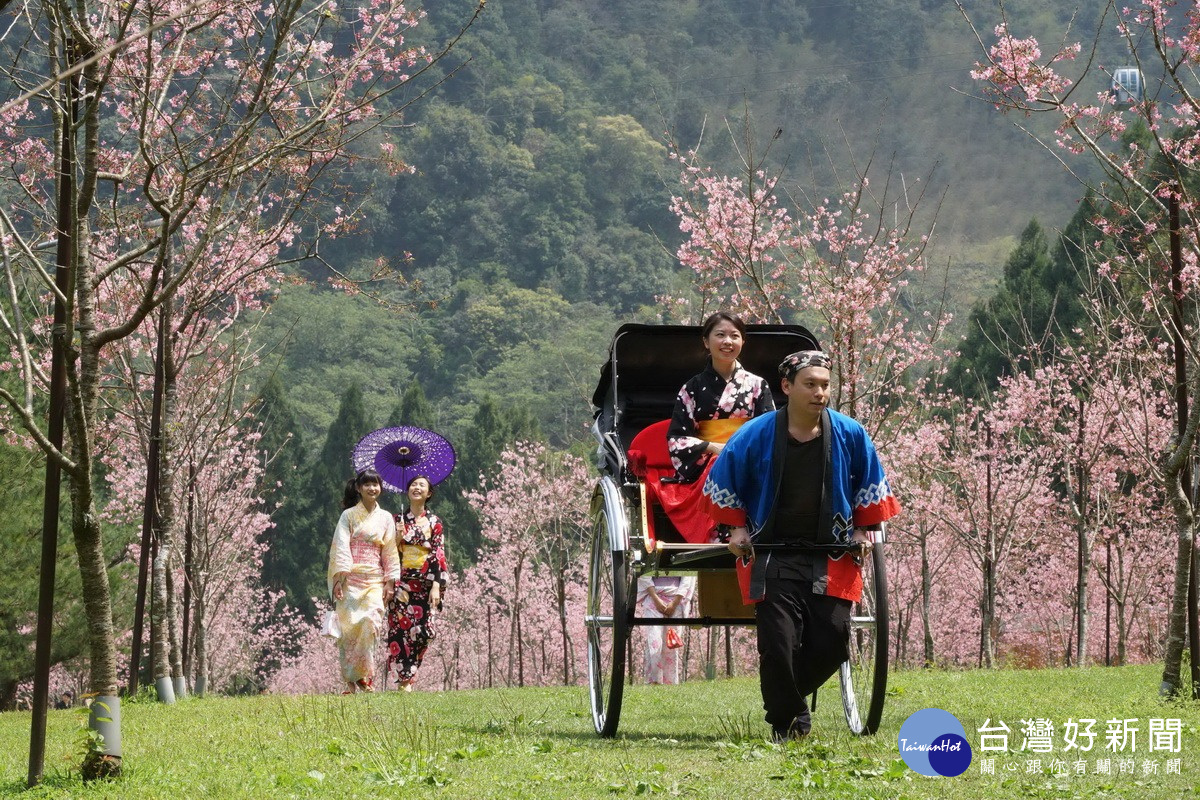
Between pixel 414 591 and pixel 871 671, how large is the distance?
222 inches

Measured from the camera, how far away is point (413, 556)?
1141 cm

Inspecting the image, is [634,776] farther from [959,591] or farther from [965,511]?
[959,591]

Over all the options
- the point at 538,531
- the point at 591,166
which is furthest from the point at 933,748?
the point at 591,166

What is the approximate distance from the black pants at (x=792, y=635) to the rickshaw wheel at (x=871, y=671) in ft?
0.49

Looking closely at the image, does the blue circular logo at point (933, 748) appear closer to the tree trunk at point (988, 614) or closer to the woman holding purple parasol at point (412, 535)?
the woman holding purple parasol at point (412, 535)

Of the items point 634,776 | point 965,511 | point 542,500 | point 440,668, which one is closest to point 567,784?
point 634,776

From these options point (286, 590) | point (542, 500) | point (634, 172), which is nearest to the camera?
point (542, 500)

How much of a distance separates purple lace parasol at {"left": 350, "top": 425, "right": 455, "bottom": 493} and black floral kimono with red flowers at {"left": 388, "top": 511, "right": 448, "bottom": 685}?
16.4 inches

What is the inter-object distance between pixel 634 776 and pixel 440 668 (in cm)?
3543

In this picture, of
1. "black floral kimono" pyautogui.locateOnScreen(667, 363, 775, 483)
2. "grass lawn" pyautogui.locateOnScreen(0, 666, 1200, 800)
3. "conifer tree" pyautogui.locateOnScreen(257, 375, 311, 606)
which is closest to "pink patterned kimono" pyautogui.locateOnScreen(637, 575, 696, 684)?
"grass lawn" pyautogui.locateOnScreen(0, 666, 1200, 800)

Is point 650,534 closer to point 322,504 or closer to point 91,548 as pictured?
point 91,548

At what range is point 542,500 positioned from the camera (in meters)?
30.8

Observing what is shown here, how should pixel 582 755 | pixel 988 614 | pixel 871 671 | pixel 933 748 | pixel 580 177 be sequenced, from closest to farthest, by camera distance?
pixel 933 748
pixel 582 755
pixel 871 671
pixel 988 614
pixel 580 177

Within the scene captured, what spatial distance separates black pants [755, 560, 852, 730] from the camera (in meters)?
5.71
